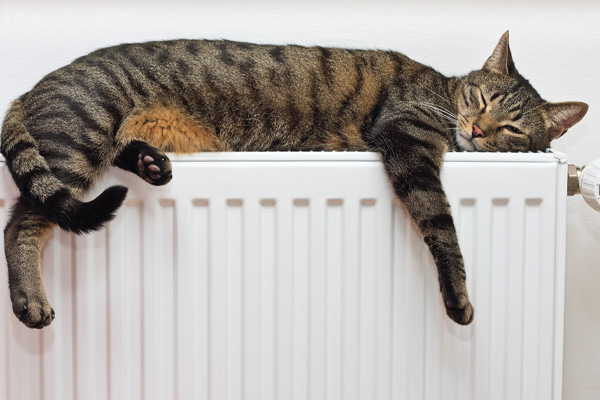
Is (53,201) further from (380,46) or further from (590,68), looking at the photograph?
(590,68)

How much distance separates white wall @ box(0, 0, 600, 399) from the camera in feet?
4.08

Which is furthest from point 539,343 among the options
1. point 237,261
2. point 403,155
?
point 237,261

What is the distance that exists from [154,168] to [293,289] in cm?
29

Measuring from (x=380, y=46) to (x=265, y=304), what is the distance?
61 cm

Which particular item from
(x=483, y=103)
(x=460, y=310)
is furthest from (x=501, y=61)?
(x=460, y=310)

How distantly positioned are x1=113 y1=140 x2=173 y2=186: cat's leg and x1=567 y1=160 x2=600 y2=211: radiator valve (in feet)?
2.20

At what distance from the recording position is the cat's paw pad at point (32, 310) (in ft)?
2.96

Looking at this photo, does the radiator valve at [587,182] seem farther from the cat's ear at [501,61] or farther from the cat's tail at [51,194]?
the cat's tail at [51,194]

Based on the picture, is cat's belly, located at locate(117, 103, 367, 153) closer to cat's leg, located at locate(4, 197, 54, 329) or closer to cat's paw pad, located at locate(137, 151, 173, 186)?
cat's paw pad, located at locate(137, 151, 173, 186)

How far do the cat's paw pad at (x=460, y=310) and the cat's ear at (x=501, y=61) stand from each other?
0.44m

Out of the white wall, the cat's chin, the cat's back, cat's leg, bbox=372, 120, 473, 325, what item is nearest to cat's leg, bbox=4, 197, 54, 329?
the cat's back

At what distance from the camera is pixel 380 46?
50.3 inches

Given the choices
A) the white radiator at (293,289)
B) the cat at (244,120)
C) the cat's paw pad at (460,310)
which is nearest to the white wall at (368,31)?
the cat at (244,120)

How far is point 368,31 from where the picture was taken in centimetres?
127
